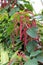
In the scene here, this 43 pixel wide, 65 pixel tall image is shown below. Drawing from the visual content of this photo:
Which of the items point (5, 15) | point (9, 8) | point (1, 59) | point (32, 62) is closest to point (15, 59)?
point (32, 62)

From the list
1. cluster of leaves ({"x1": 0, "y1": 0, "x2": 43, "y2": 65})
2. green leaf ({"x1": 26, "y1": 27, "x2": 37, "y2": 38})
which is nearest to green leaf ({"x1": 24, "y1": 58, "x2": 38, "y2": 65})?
cluster of leaves ({"x1": 0, "y1": 0, "x2": 43, "y2": 65})

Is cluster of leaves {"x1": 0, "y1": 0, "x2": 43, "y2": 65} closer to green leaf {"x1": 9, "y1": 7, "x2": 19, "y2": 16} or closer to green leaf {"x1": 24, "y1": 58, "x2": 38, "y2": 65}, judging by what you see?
green leaf {"x1": 24, "y1": 58, "x2": 38, "y2": 65}

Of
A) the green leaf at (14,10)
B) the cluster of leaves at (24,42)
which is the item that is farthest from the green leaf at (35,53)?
the green leaf at (14,10)

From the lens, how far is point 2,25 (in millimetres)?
1158

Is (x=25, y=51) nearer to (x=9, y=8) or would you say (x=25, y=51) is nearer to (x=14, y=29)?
(x=14, y=29)

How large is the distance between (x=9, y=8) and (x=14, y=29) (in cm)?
36

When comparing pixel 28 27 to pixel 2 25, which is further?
pixel 2 25

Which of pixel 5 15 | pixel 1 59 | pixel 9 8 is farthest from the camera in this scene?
pixel 9 8

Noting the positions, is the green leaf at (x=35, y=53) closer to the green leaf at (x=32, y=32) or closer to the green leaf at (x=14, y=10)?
the green leaf at (x=32, y=32)

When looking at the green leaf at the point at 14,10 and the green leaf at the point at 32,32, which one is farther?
the green leaf at the point at 14,10

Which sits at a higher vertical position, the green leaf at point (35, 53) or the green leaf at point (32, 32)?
the green leaf at point (32, 32)

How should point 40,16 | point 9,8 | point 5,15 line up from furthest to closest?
point 9,8 → point 5,15 → point 40,16

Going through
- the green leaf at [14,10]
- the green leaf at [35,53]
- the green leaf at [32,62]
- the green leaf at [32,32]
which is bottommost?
the green leaf at [32,62]

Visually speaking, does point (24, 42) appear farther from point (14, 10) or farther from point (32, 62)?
point (14, 10)
